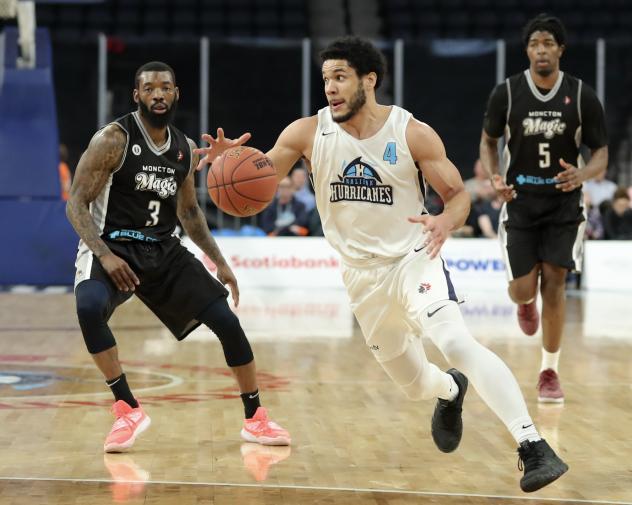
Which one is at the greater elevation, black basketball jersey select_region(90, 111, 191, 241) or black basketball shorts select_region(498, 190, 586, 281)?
black basketball jersey select_region(90, 111, 191, 241)

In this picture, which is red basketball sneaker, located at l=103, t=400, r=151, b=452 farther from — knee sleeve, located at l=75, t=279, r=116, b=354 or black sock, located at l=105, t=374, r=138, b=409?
knee sleeve, located at l=75, t=279, r=116, b=354

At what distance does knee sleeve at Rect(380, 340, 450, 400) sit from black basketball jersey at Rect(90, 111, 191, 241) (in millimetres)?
1236

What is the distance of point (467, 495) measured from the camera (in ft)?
14.1

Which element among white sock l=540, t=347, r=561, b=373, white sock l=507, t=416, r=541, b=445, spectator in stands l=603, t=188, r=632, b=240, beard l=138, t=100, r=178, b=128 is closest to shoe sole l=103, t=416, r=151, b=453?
beard l=138, t=100, r=178, b=128

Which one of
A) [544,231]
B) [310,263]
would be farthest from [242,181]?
[310,263]

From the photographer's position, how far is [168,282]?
17.4ft

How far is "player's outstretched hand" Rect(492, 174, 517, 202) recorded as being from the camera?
6.59 meters

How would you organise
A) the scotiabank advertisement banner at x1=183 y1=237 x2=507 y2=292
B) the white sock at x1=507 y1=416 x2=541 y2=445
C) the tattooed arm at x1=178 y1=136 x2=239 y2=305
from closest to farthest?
the white sock at x1=507 y1=416 x2=541 y2=445 → the tattooed arm at x1=178 y1=136 x2=239 y2=305 → the scotiabank advertisement banner at x1=183 y1=237 x2=507 y2=292

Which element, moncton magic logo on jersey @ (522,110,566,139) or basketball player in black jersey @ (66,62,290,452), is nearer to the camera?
basketball player in black jersey @ (66,62,290,452)

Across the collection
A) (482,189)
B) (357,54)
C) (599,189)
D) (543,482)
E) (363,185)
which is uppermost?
(357,54)

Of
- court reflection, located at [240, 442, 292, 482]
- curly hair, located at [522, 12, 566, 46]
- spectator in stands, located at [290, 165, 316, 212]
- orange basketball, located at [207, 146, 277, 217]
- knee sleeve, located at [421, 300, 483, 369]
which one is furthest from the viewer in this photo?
spectator in stands, located at [290, 165, 316, 212]

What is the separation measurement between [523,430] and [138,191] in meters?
2.10

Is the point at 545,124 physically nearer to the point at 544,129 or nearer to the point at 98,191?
the point at 544,129

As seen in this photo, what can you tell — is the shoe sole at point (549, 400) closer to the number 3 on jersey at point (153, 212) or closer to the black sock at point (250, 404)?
the black sock at point (250, 404)
